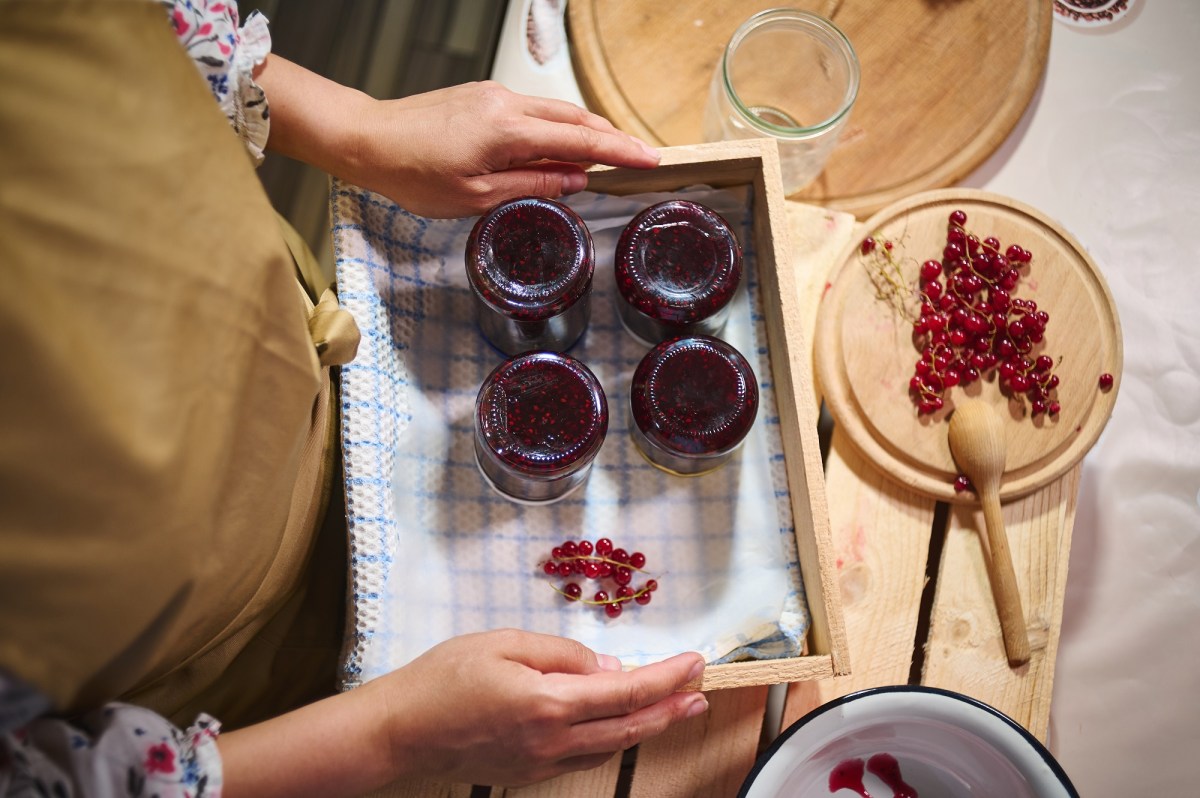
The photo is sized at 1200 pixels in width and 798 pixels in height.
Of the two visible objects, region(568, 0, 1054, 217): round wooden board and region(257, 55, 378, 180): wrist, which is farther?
region(568, 0, 1054, 217): round wooden board

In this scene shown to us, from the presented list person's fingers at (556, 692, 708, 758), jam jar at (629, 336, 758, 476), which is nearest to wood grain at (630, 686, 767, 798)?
person's fingers at (556, 692, 708, 758)

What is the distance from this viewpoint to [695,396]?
61 centimetres

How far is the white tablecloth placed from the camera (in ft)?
2.57

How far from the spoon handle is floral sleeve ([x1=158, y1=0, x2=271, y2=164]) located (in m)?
0.68

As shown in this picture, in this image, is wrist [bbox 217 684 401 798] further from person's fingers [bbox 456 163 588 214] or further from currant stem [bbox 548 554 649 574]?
person's fingers [bbox 456 163 588 214]

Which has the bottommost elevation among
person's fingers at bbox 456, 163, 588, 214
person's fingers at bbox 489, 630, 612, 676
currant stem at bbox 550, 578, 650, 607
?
person's fingers at bbox 489, 630, 612, 676

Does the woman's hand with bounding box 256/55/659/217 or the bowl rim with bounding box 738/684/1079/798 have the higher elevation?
the woman's hand with bounding box 256/55/659/217

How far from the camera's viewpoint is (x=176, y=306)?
354 millimetres

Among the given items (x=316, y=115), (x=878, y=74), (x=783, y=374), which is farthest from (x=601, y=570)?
(x=878, y=74)

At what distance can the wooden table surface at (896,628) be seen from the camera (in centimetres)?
66

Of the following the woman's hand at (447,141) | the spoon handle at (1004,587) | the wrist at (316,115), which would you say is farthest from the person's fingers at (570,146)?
the spoon handle at (1004,587)

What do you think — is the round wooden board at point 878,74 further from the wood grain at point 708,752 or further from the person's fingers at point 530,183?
the wood grain at point 708,752

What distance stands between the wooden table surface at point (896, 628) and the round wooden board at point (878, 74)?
31 cm

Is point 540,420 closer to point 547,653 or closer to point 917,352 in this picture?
point 547,653
